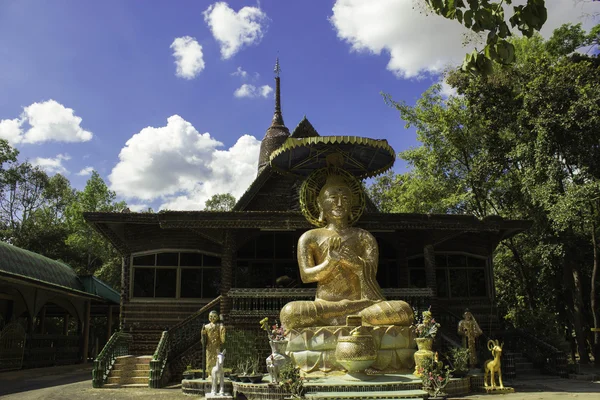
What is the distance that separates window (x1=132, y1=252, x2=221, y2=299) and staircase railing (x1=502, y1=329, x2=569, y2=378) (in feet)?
28.8

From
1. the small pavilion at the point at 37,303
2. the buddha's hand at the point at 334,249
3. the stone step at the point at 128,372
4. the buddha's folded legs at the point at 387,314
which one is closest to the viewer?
the buddha's folded legs at the point at 387,314

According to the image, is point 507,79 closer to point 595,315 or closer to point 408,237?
point 408,237

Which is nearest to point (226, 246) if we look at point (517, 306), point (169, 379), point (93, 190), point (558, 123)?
point (169, 379)

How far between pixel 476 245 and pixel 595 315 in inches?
169

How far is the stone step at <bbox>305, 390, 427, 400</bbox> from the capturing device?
854 cm

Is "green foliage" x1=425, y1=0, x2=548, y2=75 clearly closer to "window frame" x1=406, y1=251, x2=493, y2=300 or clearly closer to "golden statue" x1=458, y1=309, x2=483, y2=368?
"golden statue" x1=458, y1=309, x2=483, y2=368

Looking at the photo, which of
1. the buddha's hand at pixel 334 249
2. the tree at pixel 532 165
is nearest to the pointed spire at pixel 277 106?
the tree at pixel 532 165

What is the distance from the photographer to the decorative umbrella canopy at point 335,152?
12016 mm

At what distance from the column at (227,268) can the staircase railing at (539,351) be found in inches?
315

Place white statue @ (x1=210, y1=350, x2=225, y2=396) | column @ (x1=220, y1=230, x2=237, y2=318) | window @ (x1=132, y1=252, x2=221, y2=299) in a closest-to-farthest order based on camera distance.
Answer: white statue @ (x1=210, y1=350, x2=225, y2=396)
column @ (x1=220, y1=230, x2=237, y2=318)
window @ (x1=132, y1=252, x2=221, y2=299)

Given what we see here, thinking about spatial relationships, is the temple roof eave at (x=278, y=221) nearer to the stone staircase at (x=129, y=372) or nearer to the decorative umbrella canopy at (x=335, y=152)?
the decorative umbrella canopy at (x=335, y=152)

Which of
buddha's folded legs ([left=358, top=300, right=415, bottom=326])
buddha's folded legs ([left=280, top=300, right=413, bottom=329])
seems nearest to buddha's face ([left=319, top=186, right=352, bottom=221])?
buddha's folded legs ([left=280, top=300, right=413, bottom=329])

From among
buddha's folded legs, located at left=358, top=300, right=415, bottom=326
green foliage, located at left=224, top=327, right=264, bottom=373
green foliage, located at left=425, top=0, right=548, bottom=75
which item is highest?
green foliage, located at left=425, top=0, right=548, bottom=75

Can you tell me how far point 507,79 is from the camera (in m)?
17.8
